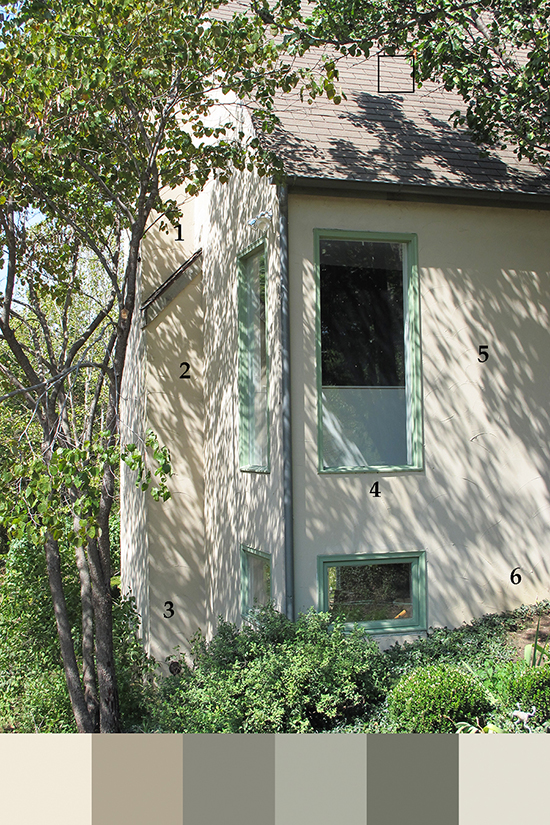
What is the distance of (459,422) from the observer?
7.97 m

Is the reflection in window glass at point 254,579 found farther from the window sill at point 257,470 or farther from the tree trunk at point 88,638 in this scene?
the tree trunk at point 88,638

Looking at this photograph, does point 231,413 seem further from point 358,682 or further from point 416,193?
point 358,682

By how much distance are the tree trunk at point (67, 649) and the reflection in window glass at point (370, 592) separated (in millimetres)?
3343

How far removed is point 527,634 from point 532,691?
2000mm

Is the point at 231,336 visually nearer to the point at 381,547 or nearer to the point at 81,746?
the point at 381,547

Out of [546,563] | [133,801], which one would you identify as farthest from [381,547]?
[133,801]

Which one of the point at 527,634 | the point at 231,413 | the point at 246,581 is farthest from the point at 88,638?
the point at 527,634

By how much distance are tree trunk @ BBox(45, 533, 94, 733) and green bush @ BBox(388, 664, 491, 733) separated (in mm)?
4341

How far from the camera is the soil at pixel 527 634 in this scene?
23.7ft

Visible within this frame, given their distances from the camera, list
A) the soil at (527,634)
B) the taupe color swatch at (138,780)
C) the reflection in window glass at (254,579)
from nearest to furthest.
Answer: the taupe color swatch at (138,780) < the soil at (527,634) < the reflection in window glass at (254,579)

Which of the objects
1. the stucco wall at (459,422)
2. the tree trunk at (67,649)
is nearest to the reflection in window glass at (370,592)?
the stucco wall at (459,422)

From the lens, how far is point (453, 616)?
7.80 m

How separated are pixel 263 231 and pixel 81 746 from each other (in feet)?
20.7

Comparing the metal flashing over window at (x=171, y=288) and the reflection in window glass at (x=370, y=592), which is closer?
the reflection in window glass at (x=370, y=592)
